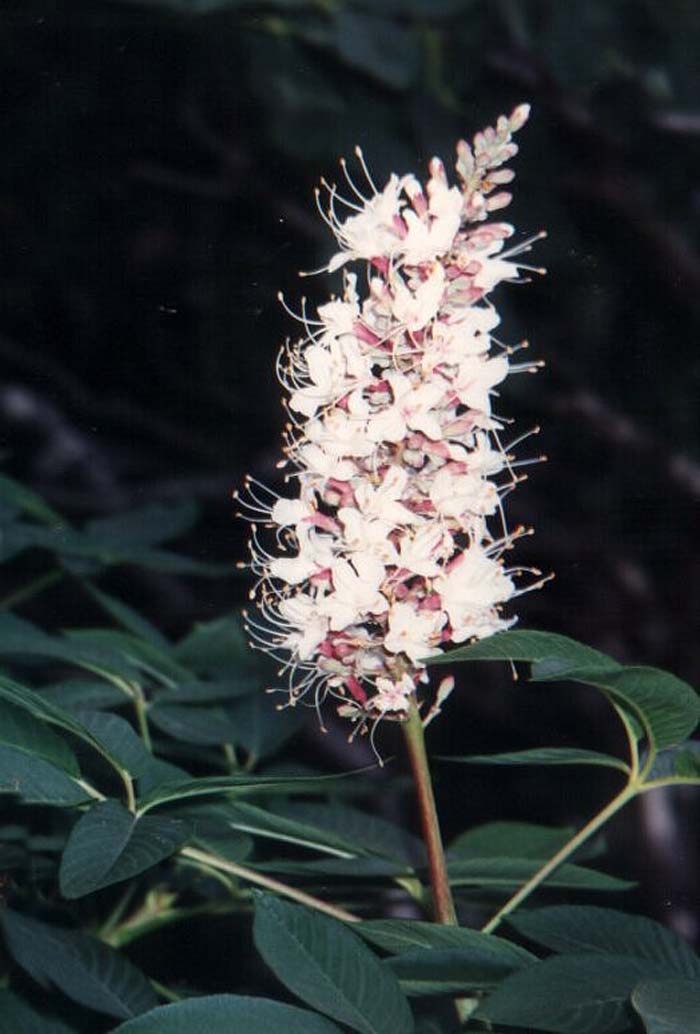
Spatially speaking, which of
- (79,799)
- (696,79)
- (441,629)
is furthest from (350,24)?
(79,799)

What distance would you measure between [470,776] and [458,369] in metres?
1.49

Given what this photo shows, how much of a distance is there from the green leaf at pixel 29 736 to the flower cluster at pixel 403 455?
7.3 inches

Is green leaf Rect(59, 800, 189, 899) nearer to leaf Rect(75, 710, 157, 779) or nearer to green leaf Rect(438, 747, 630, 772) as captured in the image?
leaf Rect(75, 710, 157, 779)

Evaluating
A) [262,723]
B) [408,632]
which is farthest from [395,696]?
[262,723]

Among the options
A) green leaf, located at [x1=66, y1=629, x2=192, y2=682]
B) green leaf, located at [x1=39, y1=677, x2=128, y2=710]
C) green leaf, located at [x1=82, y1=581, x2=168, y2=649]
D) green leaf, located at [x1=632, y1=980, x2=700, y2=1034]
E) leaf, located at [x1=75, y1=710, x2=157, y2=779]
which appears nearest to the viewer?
green leaf, located at [x1=632, y1=980, x2=700, y2=1034]

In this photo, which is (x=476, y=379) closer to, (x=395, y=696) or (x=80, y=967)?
(x=395, y=696)

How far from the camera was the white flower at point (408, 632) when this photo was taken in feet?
2.71

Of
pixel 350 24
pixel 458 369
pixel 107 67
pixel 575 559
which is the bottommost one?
pixel 458 369

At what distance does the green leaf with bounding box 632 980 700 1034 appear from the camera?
0.61 meters

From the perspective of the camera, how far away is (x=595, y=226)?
2279mm

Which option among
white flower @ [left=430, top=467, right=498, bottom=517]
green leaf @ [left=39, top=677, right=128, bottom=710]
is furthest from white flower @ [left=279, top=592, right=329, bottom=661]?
green leaf @ [left=39, top=677, right=128, bottom=710]

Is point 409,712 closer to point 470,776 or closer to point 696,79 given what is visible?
point 696,79

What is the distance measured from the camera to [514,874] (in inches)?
35.8

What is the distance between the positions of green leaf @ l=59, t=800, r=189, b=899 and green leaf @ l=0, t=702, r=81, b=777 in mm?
42
